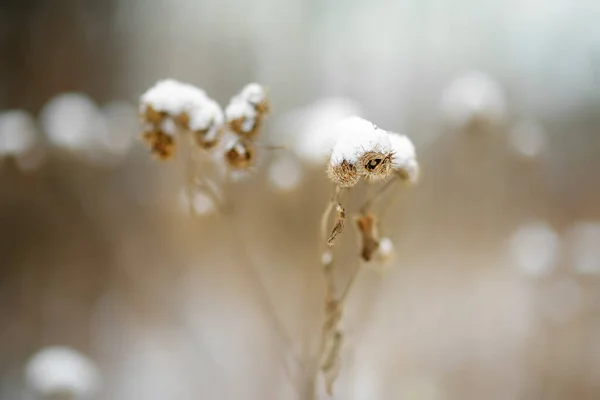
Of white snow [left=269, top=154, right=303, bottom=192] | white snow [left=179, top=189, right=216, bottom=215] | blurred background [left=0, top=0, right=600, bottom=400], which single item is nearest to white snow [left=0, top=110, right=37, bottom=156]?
blurred background [left=0, top=0, right=600, bottom=400]

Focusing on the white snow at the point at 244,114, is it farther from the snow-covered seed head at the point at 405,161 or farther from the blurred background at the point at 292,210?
the blurred background at the point at 292,210

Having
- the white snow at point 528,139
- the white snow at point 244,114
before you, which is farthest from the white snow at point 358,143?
the white snow at point 528,139

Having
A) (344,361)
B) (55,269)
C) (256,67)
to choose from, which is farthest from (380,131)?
(55,269)

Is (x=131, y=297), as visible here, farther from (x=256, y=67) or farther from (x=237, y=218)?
(x=256, y=67)

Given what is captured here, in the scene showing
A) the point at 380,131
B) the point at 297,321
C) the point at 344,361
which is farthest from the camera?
the point at 297,321

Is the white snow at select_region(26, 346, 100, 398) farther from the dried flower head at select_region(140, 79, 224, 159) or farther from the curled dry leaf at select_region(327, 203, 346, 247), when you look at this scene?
the curled dry leaf at select_region(327, 203, 346, 247)

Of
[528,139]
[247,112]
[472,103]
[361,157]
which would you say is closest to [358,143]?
[361,157]

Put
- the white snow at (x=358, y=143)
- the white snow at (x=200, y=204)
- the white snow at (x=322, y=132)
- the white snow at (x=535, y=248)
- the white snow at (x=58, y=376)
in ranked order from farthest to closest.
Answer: the white snow at (x=535, y=248) → the white snow at (x=200, y=204) → the white snow at (x=58, y=376) → the white snow at (x=322, y=132) → the white snow at (x=358, y=143)

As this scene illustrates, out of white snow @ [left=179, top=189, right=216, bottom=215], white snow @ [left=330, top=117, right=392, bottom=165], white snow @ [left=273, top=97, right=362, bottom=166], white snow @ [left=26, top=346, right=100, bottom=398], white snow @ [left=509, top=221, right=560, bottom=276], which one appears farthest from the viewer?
white snow @ [left=509, top=221, right=560, bottom=276]
